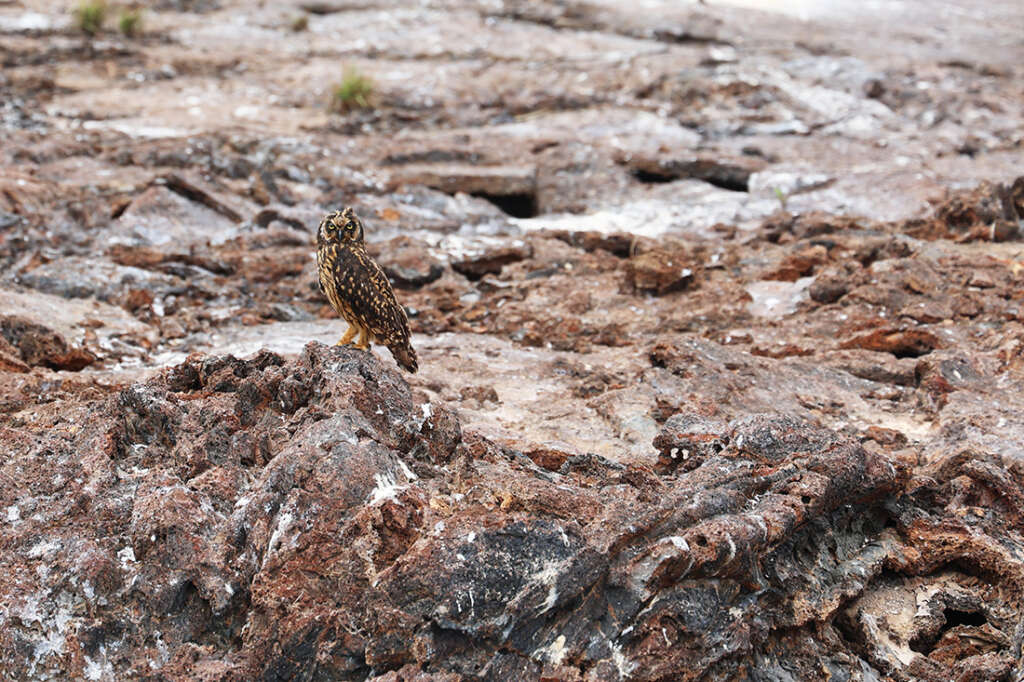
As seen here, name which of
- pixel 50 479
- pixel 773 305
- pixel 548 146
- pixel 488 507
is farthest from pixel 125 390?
pixel 548 146

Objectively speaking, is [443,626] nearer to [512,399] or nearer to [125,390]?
[125,390]

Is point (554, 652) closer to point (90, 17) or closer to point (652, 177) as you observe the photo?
point (652, 177)

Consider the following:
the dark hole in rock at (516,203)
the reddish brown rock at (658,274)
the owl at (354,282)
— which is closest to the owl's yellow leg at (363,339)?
the owl at (354,282)

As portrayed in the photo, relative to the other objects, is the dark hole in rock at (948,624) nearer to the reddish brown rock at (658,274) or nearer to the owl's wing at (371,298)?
the owl's wing at (371,298)

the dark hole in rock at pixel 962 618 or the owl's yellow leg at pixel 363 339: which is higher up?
the owl's yellow leg at pixel 363 339

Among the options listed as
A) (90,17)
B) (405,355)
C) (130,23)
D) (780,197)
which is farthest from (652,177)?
(90,17)
